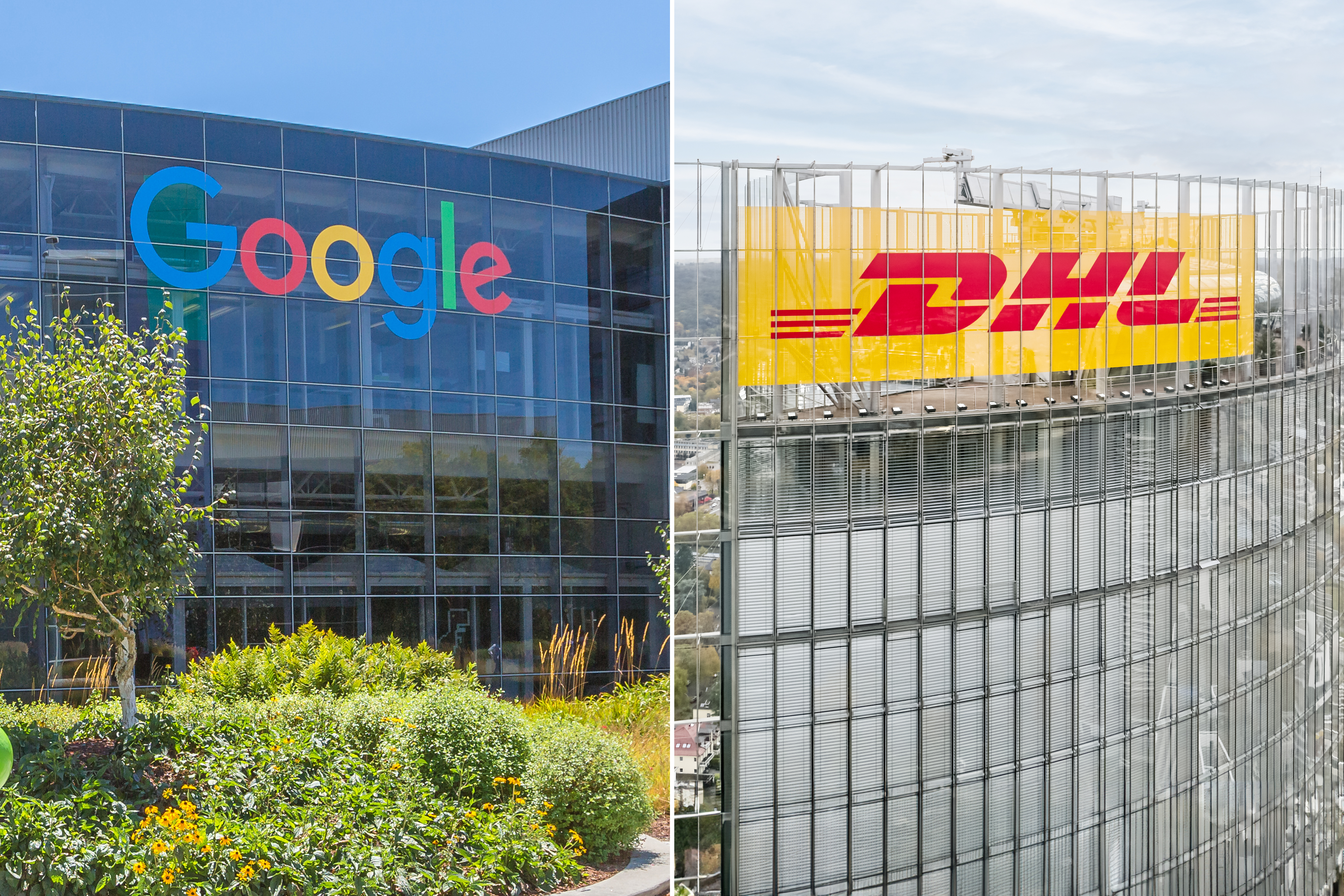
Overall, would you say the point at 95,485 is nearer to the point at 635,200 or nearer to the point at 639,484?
the point at 639,484

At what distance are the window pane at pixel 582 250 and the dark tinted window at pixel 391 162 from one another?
147 centimetres

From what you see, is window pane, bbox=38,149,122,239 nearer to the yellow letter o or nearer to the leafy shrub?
the yellow letter o

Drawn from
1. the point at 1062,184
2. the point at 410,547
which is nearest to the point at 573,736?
the point at 410,547

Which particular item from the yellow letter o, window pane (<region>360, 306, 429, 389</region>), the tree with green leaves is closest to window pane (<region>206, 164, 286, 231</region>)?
the yellow letter o

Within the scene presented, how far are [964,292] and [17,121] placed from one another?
887 cm

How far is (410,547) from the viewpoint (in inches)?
381

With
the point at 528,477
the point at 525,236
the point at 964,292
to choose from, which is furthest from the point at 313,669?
the point at 964,292

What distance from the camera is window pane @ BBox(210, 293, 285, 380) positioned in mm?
9117

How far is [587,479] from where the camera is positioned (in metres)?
10.1

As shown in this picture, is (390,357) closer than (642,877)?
No

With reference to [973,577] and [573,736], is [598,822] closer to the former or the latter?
[573,736]

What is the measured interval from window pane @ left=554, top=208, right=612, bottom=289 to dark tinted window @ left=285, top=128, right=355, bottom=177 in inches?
84.1

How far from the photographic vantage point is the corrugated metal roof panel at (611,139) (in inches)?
379

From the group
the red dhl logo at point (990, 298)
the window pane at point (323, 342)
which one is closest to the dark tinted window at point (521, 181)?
the window pane at point (323, 342)
